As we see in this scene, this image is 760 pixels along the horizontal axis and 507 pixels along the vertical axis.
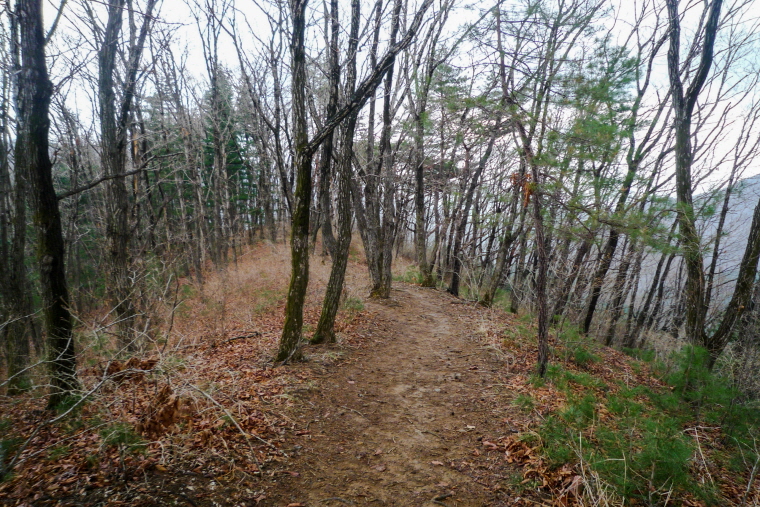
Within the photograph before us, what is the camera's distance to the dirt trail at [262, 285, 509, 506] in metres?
3.22

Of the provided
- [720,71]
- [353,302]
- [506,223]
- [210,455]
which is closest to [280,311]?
[353,302]

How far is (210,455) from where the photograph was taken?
3.29 meters

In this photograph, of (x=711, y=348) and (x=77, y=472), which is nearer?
(x=77, y=472)

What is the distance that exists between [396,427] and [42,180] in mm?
4712

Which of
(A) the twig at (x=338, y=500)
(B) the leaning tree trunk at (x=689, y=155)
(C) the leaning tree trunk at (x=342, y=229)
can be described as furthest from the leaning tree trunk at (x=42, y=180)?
(B) the leaning tree trunk at (x=689, y=155)

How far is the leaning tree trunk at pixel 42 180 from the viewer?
3.61 metres

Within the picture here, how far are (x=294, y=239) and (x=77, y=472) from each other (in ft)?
11.0

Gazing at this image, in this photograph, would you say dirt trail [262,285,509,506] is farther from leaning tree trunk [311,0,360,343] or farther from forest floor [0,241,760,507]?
leaning tree trunk [311,0,360,343]

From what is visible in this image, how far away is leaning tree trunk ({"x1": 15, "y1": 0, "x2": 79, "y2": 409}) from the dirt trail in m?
2.54

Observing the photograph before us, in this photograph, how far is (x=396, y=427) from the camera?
4.32m

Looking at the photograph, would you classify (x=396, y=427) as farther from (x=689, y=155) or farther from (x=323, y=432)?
(x=689, y=155)

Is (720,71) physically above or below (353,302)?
above

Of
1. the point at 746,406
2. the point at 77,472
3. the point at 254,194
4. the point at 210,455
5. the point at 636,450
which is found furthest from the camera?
the point at 254,194

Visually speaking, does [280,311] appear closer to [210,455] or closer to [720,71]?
[210,455]
